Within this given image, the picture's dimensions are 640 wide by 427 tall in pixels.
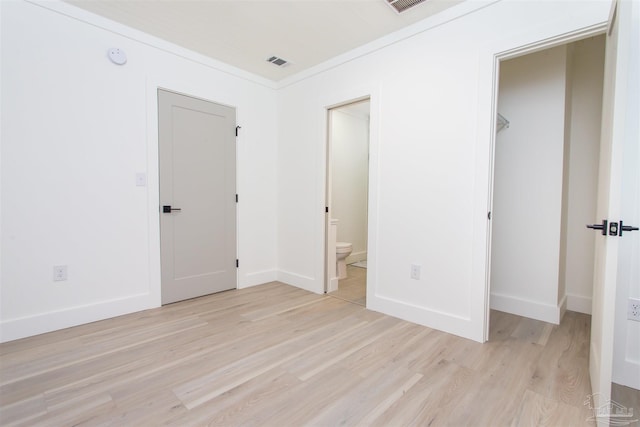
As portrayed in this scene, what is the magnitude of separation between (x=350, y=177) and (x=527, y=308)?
306cm

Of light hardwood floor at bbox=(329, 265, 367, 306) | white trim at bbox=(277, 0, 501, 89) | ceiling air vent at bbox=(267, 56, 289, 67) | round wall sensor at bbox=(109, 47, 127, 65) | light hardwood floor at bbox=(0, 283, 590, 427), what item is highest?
ceiling air vent at bbox=(267, 56, 289, 67)

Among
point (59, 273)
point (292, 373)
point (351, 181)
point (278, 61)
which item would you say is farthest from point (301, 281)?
point (278, 61)

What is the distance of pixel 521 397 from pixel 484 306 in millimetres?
707

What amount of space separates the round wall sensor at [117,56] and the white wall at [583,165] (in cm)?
402

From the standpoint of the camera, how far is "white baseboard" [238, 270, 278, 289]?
3592 millimetres

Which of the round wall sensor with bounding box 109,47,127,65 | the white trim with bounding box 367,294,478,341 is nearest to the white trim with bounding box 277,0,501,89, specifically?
the round wall sensor with bounding box 109,47,127,65

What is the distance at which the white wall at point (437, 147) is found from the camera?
2166 millimetres

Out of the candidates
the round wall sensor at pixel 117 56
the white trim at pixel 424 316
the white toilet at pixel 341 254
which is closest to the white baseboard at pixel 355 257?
the white toilet at pixel 341 254

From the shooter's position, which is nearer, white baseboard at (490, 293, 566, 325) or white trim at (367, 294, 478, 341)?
white trim at (367, 294, 478, 341)

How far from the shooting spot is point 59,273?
7.89ft

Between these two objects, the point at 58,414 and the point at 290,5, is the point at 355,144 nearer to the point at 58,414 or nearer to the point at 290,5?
the point at 290,5

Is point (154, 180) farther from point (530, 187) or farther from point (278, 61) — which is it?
point (530, 187)

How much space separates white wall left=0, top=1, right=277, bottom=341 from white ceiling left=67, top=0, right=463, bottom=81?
207mm

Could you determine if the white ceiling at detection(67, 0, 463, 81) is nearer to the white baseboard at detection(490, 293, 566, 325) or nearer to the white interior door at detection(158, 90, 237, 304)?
the white interior door at detection(158, 90, 237, 304)
